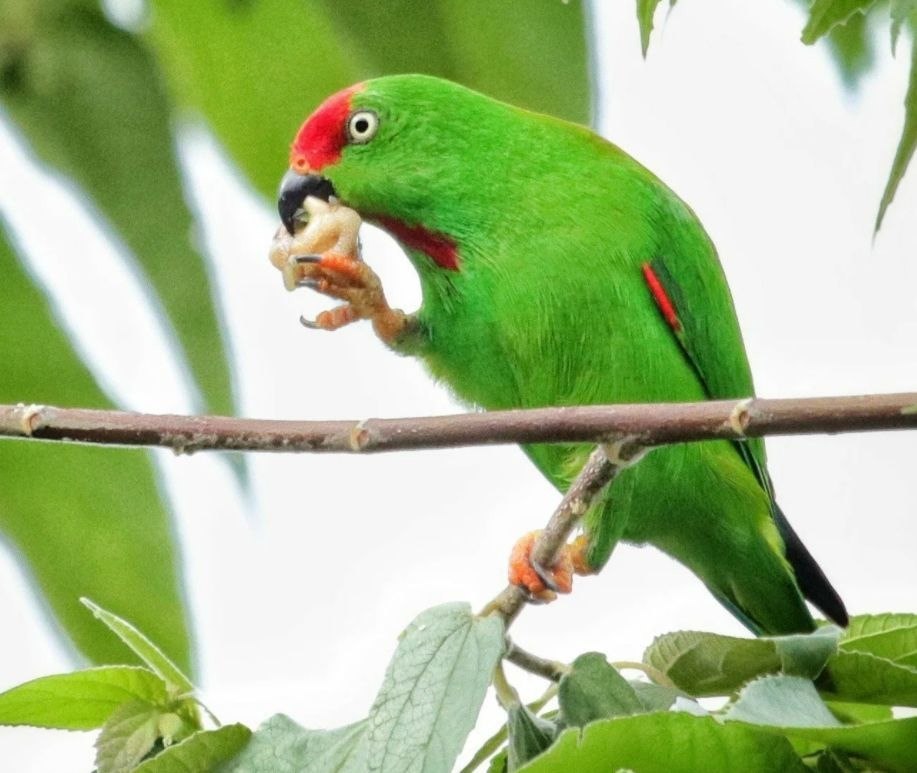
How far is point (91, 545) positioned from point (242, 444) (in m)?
0.40

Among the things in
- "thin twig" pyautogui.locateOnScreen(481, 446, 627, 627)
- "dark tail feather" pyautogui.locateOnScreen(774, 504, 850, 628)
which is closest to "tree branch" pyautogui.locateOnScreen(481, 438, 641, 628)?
"thin twig" pyautogui.locateOnScreen(481, 446, 627, 627)

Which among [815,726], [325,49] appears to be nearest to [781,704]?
[815,726]

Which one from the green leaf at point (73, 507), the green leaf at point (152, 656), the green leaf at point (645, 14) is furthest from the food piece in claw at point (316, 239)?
the green leaf at point (645, 14)

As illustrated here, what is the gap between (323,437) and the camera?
0.56 meters

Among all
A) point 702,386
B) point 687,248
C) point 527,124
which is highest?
point 527,124

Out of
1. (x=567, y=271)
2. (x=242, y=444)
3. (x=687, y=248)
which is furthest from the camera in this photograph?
Result: (x=687, y=248)

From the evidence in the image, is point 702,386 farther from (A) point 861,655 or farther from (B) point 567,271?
(A) point 861,655

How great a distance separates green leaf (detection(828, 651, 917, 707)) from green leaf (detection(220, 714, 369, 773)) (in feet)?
0.71

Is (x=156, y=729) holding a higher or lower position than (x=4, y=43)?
lower

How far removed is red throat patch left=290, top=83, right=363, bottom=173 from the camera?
102cm

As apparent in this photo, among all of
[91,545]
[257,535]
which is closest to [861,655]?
[257,535]

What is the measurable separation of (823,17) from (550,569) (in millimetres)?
359

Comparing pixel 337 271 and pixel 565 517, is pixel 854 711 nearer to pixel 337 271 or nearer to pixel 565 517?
pixel 565 517

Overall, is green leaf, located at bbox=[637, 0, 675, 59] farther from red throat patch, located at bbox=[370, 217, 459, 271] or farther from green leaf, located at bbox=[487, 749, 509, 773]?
red throat patch, located at bbox=[370, 217, 459, 271]
